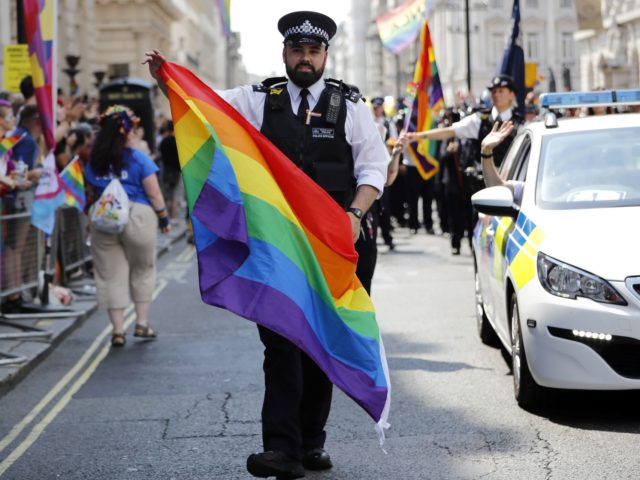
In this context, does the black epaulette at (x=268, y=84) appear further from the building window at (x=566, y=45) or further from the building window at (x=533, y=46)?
the building window at (x=566, y=45)

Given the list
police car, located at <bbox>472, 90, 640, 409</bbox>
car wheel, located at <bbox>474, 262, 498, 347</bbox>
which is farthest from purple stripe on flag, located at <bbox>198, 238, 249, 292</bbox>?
car wheel, located at <bbox>474, 262, 498, 347</bbox>

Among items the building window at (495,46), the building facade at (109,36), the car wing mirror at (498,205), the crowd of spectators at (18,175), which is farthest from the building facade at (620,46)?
the car wing mirror at (498,205)

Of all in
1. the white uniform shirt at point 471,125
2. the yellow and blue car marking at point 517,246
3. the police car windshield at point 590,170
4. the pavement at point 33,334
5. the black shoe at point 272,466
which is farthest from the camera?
the white uniform shirt at point 471,125

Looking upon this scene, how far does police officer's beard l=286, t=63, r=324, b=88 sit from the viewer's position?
234 inches

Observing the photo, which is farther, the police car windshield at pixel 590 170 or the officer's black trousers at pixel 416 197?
the officer's black trousers at pixel 416 197

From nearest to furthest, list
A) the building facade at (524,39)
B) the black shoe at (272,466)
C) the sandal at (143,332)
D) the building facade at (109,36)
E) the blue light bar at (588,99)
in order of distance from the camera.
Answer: the black shoe at (272,466)
the blue light bar at (588,99)
the sandal at (143,332)
the building facade at (109,36)
the building facade at (524,39)

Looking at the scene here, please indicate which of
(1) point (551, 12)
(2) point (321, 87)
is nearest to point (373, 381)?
(2) point (321, 87)

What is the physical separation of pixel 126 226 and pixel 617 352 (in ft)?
17.2

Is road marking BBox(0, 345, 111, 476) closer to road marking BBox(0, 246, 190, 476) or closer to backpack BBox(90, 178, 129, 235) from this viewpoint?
road marking BBox(0, 246, 190, 476)

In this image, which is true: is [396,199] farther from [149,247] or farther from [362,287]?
[362,287]

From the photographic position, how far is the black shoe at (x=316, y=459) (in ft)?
20.5

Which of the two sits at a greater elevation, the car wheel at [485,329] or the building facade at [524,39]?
the building facade at [524,39]

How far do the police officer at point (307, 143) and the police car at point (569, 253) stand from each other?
131 centimetres

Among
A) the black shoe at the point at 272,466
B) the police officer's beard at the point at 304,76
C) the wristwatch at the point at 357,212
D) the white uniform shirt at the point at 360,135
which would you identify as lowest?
the black shoe at the point at 272,466
